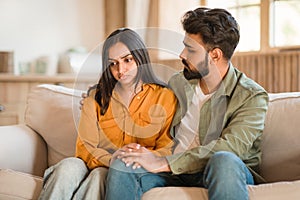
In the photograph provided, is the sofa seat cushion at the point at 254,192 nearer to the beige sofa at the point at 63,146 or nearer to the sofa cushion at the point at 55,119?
the beige sofa at the point at 63,146

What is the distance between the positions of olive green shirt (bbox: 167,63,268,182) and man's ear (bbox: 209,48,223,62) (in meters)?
0.06

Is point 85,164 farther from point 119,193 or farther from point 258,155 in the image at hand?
point 258,155

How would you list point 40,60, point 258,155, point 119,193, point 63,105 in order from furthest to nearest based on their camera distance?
point 40,60
point 63,105
point 258,155
point 119,193

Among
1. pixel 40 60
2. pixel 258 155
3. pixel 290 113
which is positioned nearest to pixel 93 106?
pixel 258 155

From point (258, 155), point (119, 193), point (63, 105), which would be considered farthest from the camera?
point (63, 105)

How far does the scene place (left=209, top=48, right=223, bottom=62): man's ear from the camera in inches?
64.6

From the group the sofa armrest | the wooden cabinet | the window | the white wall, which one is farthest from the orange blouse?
the white wall

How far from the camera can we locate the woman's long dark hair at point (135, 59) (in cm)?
166

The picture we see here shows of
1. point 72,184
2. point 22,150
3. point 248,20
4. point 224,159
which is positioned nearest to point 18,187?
point 72,184

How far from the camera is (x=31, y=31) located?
3.82m

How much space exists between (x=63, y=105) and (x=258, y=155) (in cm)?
92

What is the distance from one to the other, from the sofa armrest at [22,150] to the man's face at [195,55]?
788mm

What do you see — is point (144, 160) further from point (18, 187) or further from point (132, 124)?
point (18, 187)

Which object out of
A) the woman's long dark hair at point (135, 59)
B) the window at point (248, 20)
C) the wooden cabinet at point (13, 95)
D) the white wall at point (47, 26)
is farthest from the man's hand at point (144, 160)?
the white wall at point (47, 26)
